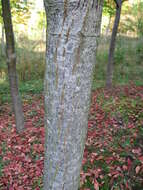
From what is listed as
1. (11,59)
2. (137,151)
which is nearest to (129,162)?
(137,151)

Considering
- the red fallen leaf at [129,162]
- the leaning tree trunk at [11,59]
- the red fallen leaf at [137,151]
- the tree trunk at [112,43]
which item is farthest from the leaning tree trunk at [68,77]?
the tree trunk at [112,43]

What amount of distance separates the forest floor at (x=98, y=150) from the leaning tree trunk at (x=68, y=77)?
1.30 metres

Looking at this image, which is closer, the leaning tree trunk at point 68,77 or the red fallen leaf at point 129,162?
the leaning tree trunk at point 68,77

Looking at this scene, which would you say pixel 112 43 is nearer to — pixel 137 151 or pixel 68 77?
pixel 137 151

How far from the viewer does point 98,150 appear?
105 inches

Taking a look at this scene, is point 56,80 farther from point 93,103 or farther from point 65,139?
point 93,103

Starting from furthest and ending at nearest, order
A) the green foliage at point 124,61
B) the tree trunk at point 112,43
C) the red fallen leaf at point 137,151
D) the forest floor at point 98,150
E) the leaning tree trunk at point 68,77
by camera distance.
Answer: the green foliage at point 124,61 < the tree trunk at point 112,43 < the red fallen leaf at point 137,151 < the forest floor at point 98,150 < the leaning tree trunk at point 68,77

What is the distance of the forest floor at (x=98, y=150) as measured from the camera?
7.03 feet

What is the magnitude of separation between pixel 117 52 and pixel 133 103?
670 cm

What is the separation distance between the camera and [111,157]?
244 centimetres

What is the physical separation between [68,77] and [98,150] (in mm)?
2116

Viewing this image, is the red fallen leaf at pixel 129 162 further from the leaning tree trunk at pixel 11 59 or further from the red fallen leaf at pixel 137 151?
the leaning tree trunk at pixel 11 59

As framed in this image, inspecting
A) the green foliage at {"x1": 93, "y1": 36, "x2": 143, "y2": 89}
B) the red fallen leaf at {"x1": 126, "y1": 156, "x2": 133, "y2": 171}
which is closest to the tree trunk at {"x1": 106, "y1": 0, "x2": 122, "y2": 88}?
the green foliage at {"x1": 93, "y1": 36, "x2": 143, "y2": 89}

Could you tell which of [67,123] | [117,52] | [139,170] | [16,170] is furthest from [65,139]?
[117,52]
